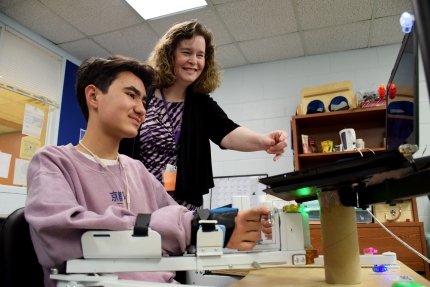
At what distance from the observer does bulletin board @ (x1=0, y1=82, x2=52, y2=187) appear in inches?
111

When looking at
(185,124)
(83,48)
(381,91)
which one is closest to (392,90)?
(185,124)

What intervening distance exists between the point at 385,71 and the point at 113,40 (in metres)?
2.62

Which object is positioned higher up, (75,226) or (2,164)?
(2,164)

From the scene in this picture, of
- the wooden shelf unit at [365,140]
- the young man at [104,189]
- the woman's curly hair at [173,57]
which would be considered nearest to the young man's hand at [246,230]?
the young man at [104,189]

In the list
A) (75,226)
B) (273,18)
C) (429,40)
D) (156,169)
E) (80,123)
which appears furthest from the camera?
(80,123)

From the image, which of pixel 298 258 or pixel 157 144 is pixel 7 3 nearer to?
pixel 157 144

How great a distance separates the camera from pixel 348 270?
68 cm

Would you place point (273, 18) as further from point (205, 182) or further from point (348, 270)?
point (348, 270)

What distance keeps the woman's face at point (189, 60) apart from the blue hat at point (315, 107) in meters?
1.76

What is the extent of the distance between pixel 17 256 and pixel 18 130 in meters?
2.61

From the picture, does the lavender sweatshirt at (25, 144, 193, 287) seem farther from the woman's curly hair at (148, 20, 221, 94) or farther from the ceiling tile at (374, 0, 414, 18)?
the ceiling tile at (374, 0, 414, 18)

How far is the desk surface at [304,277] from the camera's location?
2.19 ft

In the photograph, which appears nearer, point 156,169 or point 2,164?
point 156,169

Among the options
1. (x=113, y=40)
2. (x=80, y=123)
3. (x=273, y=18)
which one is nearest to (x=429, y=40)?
(x=273, y=18)
